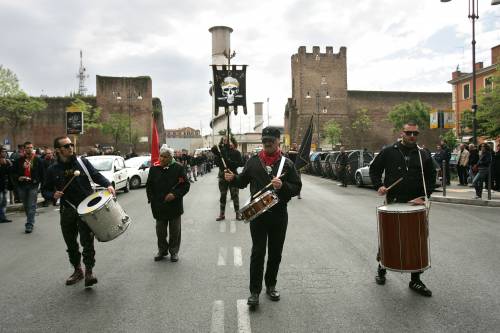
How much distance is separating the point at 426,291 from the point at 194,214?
25.7 ft

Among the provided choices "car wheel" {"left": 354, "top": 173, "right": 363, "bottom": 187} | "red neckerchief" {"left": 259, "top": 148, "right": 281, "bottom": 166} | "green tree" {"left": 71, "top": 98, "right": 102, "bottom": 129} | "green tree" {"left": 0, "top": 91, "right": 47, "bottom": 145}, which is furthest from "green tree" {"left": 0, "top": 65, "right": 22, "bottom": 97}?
"red neckerchief" {"left": 259, "top": 148, "right": 281, "bottom": 166}

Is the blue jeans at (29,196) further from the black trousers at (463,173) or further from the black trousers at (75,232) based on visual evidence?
the black trousers at (463,173)

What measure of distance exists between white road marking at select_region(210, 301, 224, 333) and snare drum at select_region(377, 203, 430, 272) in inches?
71.7

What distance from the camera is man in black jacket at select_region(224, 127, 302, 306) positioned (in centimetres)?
504

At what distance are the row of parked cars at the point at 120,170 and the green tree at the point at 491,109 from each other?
79.6ft

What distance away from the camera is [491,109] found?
3378cm

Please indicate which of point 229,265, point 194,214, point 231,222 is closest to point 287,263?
point 229,265

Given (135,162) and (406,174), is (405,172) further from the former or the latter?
(135,162)

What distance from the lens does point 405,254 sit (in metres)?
5.10

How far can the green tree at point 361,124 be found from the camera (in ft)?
253

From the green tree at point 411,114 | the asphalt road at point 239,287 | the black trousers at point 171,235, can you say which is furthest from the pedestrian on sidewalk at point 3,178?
the green tree at point 411,114

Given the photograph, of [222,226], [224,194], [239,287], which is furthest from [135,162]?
[239,287]

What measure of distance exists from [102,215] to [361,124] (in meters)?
75.0

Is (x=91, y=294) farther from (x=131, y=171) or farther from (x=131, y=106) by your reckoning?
(x=131, y=106)
